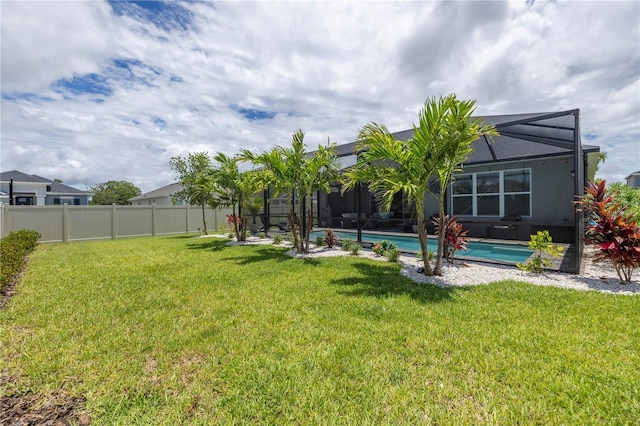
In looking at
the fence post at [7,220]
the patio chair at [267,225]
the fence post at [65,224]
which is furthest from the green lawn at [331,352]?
the fence post at [65,224]

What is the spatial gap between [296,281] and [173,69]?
8434mm

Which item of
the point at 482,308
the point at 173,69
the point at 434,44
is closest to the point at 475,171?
the point at 434,44

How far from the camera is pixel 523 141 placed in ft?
40.8

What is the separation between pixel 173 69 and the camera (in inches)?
371

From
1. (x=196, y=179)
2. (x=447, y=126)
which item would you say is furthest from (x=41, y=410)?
(x=196, y=179)

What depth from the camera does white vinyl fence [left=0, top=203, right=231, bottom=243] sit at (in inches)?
480

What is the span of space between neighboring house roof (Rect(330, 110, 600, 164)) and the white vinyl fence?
10.7m

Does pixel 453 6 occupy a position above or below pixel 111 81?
above

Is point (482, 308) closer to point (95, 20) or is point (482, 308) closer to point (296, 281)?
point (296, 281)

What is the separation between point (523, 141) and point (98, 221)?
20.4 meters

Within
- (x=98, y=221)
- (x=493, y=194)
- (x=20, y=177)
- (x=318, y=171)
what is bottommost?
(x=98, y=221)

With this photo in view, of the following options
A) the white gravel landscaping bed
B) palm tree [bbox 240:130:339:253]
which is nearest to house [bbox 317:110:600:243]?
palm tree [bbox 240:130:339:253]

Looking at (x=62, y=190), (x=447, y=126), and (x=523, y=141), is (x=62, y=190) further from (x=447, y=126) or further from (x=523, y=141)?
(x=523, y=141)

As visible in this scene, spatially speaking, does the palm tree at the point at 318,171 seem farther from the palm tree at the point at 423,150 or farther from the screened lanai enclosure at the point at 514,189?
the palm tree at the point at 423,150
